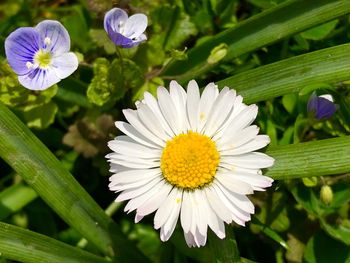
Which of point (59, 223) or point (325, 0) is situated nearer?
point (325, 0)

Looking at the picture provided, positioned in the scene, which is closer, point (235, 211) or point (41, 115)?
point (235, 211)

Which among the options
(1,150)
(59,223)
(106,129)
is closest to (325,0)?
(106,129)

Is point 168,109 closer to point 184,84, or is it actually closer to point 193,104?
point 193,104

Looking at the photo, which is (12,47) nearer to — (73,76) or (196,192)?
(73,76)

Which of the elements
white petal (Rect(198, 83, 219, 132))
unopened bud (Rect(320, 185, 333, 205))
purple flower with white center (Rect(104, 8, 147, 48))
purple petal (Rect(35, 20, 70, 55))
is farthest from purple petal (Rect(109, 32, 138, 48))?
unopened bud (Rect(320, 185, 333, 205))

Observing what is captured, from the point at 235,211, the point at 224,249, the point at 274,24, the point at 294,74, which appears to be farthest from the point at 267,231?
the point at 274,24

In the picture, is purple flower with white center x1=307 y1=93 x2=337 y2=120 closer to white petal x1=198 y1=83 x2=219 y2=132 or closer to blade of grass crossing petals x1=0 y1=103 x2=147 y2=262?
white petal x1=198 y1=83 x2=219 y2=132

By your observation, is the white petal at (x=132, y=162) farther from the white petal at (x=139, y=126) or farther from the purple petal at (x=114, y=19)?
the purple petal at (x=114, y=19)
